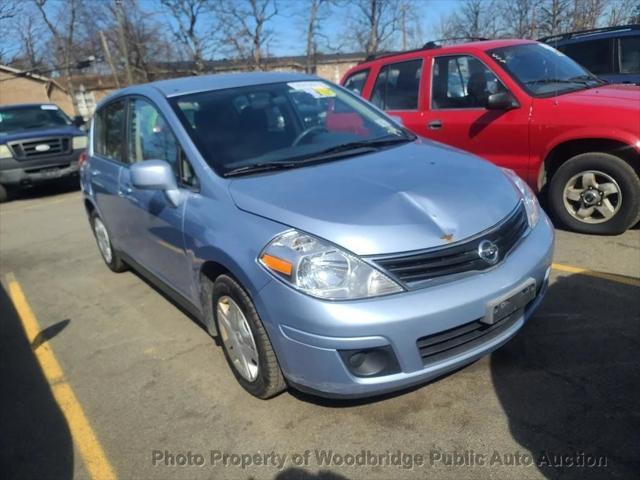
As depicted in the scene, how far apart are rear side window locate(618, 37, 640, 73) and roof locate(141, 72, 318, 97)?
4939 millimetres

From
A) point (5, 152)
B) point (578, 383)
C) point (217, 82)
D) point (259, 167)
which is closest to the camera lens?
point (578, 383)

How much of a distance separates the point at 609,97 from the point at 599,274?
1678 mm

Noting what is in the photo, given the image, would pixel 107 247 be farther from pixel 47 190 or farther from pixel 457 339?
pixel 47 190

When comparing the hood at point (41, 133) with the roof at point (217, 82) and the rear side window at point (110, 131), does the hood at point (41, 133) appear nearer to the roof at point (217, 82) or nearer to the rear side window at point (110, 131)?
the rear side window at point (110, 131)

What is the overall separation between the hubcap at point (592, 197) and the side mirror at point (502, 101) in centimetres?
89

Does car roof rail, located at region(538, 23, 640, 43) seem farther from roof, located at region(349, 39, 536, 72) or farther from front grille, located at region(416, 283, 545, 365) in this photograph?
front grille, located at region(416, 283, 545, 365)

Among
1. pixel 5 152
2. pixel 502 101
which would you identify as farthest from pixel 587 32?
pixel 5 152

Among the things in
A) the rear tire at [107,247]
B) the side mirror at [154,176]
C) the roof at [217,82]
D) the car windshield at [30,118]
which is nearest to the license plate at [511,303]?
the side mirror at [154,176]

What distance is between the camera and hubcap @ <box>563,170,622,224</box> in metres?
4.50

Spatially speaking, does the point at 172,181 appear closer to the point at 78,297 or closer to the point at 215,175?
the point at 215,175

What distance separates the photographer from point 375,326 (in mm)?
2197

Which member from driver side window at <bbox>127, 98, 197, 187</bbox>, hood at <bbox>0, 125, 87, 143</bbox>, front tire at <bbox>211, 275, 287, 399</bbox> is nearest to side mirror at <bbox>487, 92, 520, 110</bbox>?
driver side window at <bbox>127, 98, 197, 187</bbox>

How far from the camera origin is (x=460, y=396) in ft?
8.89

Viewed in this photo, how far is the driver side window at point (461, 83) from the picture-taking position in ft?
16.9
